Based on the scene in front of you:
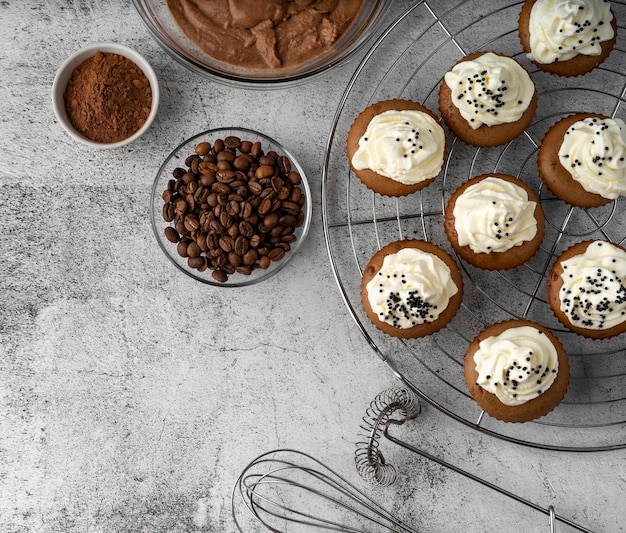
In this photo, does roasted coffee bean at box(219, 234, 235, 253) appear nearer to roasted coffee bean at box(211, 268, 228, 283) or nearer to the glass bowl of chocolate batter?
roasted coffee bean at box(211, 268, 228, 283)

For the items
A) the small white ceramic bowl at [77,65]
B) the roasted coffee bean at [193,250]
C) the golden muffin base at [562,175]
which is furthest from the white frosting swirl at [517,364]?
the small white ceramic bowl at [77,65]

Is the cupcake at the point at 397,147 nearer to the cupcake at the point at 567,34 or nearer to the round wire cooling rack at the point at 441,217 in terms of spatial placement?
the round wire cooling rack at the point at 441,217

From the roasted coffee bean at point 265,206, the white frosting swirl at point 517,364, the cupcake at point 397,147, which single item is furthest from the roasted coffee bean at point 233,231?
the white frosting swirl at point 517,364

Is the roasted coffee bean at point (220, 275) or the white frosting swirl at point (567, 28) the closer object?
the white frosting swirl at point (567, 28)

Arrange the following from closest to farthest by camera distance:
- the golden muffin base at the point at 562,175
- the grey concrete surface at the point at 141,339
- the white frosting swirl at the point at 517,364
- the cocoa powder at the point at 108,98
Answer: the white frosting swirl at the point at 517,364 → the golden muffin base at the point at 562,175 → the cocoa powder at the point at 108,98 → the grey concrete surface at the point at 141,339

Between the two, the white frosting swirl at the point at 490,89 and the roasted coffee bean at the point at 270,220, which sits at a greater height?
the white frosting swirl at the point at 490,89

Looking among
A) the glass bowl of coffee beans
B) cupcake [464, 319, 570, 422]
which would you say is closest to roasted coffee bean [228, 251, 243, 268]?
the glass bowl of coffee beans

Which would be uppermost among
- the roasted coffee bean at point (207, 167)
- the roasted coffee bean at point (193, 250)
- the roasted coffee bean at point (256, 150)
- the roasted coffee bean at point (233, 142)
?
the roasted coffee bean at point (233, 142)

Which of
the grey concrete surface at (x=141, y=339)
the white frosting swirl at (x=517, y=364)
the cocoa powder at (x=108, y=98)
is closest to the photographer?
the white frosting swirl at (x=517, y=364)
